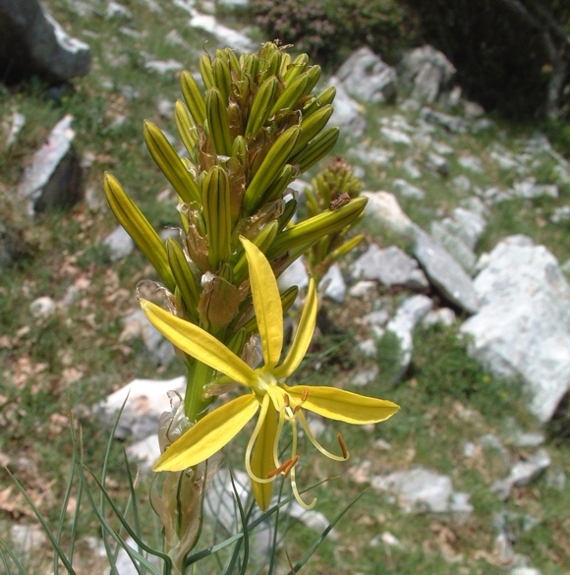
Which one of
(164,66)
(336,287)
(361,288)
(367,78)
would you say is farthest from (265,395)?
(367,78)

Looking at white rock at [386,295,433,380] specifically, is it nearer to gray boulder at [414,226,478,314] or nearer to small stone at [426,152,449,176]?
gray boulder at [414,226,478,314]

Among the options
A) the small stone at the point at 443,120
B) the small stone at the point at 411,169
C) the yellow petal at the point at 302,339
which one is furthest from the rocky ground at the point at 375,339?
the small stone at the point at 443,120

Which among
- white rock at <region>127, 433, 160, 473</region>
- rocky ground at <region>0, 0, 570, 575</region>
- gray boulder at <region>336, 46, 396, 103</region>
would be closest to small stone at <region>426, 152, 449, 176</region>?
rocky ground at <region>0, 0, 570, 575</region>

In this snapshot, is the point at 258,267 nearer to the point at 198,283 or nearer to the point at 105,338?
the point at 198,283

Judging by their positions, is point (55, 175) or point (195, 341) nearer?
point (195, 341)

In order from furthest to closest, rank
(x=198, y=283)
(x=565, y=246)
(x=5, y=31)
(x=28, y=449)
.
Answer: (x=565, y=246) < (x=5, y=31) < (x=28, y=449) < (x=198, y=283)

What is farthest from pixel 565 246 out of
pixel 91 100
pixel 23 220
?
pixel 23 220

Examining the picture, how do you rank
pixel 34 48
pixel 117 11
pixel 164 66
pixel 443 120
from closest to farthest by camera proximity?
1. pixel 34 48
2. pixel 164 66
3. pixel 117 11
4. pixel 443 120

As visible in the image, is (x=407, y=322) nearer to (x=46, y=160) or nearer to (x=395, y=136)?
(x=46, y=160)
